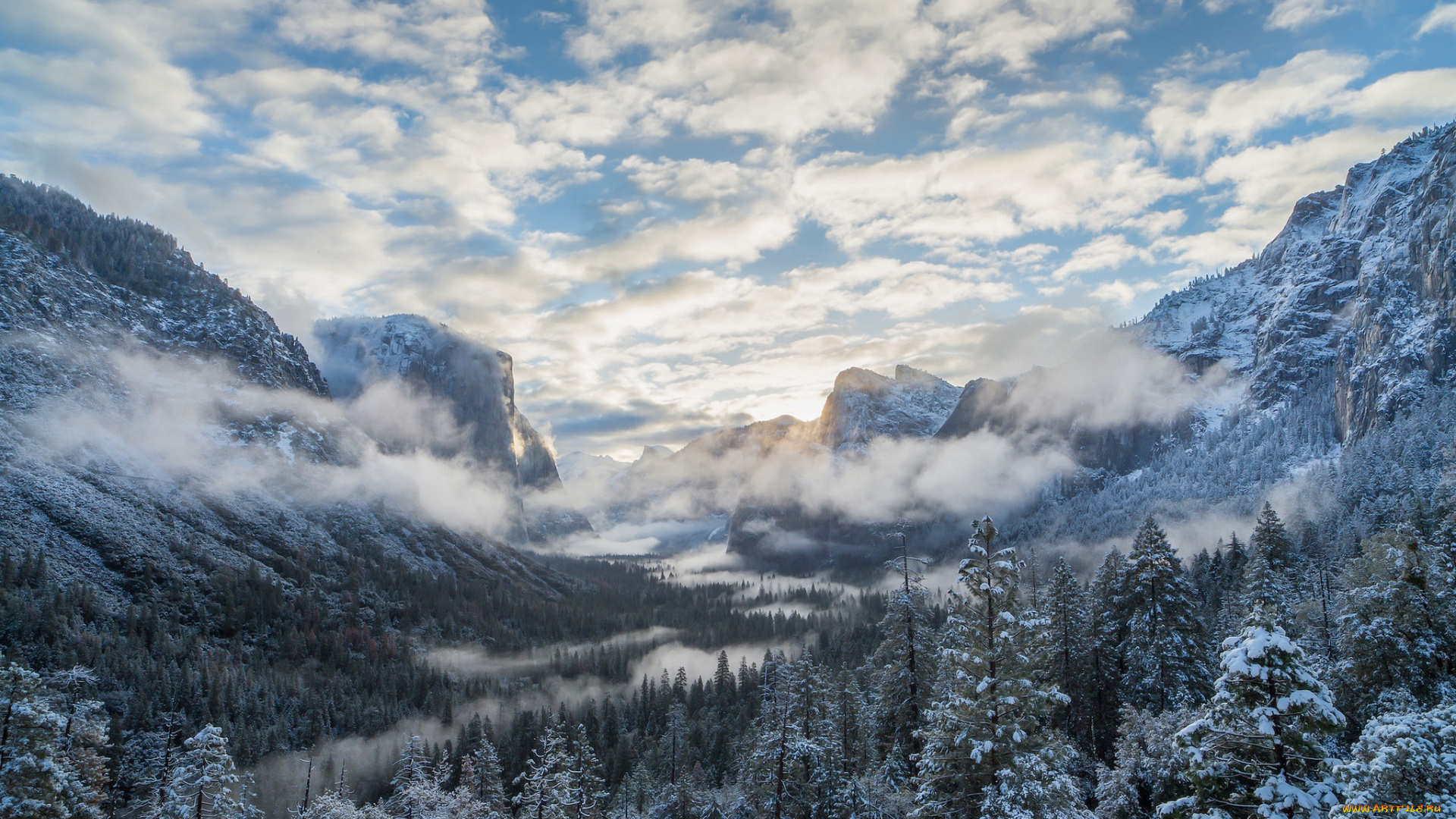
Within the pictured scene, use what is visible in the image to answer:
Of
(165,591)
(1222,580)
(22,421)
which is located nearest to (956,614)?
(1222,580)

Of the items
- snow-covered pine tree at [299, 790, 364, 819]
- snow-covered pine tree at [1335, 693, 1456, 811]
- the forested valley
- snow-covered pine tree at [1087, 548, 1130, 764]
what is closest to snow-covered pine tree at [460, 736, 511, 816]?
the forested valley

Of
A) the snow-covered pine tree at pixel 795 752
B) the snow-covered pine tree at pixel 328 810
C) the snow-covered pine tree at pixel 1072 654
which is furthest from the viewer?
the snow-covered pine tree at pixel 1072 654

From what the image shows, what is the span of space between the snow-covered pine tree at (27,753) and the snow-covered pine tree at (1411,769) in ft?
153

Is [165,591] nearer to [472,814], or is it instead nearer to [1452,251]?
[472,814]

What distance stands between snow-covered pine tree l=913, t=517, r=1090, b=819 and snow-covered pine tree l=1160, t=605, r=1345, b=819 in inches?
199

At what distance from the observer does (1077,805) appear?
2364 centimetres

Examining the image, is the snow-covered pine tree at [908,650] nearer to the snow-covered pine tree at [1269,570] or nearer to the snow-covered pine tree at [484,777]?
the snow-covered pine tree at [1269,570]

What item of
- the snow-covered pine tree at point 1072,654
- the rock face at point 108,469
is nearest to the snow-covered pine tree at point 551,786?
the snow-covered pine tree at point 1072,654

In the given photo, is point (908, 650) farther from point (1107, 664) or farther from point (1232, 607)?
point (1232, 607)

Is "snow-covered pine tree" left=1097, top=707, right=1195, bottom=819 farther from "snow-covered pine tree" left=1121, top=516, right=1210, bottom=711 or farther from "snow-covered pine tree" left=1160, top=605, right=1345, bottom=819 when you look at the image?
"snow-covered pine tree" left=1160, top=605, right=1345, bottom=819

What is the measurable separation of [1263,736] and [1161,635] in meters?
33.6

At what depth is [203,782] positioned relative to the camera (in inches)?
1142

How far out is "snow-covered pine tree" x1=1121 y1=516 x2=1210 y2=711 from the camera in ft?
138

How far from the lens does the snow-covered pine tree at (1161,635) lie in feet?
138
